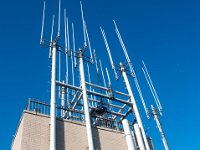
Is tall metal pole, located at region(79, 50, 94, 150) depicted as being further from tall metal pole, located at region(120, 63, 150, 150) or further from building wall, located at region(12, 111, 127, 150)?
tall metal pole, located at region(120, 63, 150, 150)

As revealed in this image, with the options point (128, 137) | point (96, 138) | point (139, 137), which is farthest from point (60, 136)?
point (139, 137)

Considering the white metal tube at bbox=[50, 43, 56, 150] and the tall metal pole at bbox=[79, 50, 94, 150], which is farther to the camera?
the tall metal pole at bbox=[79, 50, 94, 150]

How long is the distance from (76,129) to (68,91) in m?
5.02

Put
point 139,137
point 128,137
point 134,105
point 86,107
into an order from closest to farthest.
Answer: point 128,137 < point 86,107 < point 139,137 < point 134,105

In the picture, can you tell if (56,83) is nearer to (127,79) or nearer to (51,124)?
(51,124)

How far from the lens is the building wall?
1450 cm

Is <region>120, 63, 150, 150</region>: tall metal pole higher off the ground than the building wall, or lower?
higher

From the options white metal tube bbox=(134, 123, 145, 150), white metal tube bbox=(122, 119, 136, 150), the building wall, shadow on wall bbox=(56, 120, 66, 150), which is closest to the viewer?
the building wall

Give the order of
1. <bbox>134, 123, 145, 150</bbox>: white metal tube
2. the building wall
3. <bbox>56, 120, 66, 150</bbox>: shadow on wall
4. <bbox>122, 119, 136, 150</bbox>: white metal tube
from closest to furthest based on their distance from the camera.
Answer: the building wall, <bbox>56, 120, 66, 150</bbox>: shadow on wall, <bbox>122, 119, 136, 150</bbox>: white metal tube, <bbox>134, 123, 145, 150</bbox>: white metal tube

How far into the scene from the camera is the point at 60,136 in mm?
15609

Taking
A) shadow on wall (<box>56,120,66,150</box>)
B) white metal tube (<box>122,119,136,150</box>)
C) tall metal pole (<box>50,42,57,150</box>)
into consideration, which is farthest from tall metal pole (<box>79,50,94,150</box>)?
white metal tube (<box>122,119,136,150</box>)

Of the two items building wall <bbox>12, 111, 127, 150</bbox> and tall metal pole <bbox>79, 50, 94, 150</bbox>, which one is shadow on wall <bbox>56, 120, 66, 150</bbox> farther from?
tall metal pole <bbox>79, 50, 94, 150</bbox>

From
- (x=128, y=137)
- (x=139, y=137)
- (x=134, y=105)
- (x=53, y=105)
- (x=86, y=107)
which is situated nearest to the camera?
(x=53, y=105)

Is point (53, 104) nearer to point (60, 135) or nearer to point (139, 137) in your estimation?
point (60, 135)
